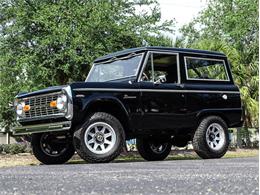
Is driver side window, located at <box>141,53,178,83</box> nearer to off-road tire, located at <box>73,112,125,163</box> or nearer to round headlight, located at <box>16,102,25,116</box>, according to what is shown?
off-road tire, located at <box>73,112,125,163</box>

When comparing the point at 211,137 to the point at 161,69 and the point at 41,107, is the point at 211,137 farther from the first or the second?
the point at 41,107

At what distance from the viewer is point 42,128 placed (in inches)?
366

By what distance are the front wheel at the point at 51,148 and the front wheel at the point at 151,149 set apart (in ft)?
5.64

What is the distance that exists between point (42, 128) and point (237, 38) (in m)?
30.8

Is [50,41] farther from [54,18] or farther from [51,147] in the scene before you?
[51,147]

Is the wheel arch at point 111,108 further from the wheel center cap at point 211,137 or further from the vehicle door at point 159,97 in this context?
the wheel center cap at point 211,137

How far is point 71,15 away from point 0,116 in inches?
361

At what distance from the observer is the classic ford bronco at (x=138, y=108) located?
902 centimetres

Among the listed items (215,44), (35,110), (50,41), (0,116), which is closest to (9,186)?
(35,110)

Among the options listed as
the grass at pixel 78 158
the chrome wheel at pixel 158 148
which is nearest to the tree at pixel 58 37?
the grass at pixel 78 158

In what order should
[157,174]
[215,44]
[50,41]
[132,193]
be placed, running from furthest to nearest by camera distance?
Answer: 1. [215,44]
2. [50,41]
3. [157,174]
4. [132,193]

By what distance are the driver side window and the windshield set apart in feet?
0.71

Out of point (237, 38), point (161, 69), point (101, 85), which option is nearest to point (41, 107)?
point (101, 85)

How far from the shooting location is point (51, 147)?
10180mm
